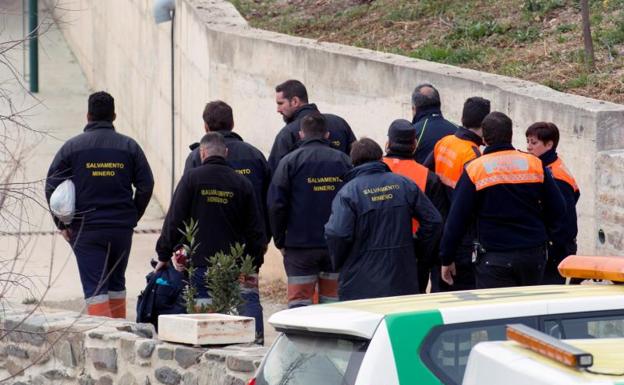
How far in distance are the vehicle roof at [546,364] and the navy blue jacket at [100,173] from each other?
18.9ft

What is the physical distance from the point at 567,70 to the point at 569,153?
2.20m

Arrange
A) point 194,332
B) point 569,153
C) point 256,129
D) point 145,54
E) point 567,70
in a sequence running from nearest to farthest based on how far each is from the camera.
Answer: point 194,332, point 569,153, point 567,70, point 256,129, point 145,54

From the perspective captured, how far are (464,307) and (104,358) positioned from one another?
3.83m

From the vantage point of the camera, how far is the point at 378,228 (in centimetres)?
776

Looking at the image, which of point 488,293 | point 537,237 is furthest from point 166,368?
point 488,293

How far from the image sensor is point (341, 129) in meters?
9.77

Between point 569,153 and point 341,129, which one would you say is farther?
point 341,129

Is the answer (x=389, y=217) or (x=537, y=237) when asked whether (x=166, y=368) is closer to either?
(x=389, y=217)

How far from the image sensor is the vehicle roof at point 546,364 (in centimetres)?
359

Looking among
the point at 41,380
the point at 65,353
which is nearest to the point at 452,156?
the point at 65,353

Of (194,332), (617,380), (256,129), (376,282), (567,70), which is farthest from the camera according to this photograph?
(256,129)

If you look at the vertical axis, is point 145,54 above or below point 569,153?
above

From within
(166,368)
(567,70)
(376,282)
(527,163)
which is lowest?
(166,368)

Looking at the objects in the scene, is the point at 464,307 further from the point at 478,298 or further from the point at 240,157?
the point at 240,157
